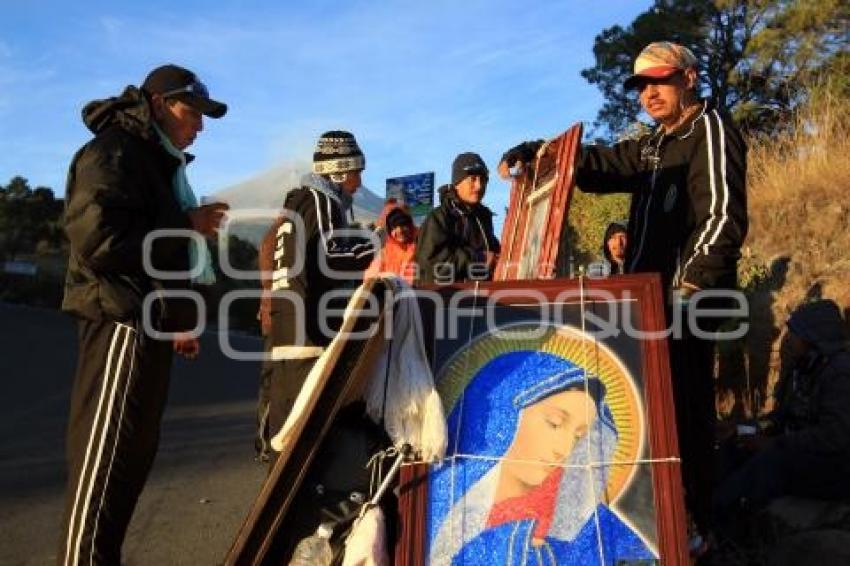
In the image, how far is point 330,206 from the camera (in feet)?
14.4

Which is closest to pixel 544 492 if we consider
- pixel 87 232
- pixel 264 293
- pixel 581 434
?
pixel 581 434

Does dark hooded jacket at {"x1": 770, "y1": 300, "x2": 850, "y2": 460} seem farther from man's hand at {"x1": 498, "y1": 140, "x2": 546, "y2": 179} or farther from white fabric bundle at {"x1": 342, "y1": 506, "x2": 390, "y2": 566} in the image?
white fabric bundle at {"x1": 342, "y1": 506, "x2": 390, "y2": 566}

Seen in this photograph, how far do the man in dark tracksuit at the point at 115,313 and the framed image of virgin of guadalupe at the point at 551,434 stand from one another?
1024 mm

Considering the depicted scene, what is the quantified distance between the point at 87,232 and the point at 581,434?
6.18ft

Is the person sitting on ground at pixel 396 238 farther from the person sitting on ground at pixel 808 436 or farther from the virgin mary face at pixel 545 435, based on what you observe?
the virgin mary face at pixel 545 435

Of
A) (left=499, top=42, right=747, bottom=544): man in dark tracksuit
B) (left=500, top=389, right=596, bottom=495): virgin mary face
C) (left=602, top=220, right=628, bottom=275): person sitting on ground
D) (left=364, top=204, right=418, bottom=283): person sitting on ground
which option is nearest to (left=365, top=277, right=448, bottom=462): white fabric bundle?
(left=500, top=389, right=596, bottom=495): virgin mary face

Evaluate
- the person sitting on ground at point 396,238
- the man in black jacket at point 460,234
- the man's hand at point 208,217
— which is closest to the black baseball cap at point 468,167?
the man in black jacket at point 460,234

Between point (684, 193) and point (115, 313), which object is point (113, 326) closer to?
point (115, 313)

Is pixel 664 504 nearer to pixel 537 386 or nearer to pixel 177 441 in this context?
pixel 537 386

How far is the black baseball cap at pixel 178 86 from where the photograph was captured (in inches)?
135

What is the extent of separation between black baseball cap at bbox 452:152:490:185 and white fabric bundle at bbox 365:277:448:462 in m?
3.03

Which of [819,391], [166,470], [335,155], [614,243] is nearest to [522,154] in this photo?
[335,155]

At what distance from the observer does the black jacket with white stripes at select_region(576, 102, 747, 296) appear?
3.50 m

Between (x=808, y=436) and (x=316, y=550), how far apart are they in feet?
8.28
